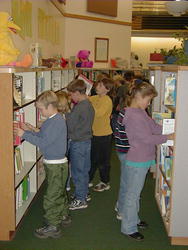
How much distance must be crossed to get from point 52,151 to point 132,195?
0.90 m

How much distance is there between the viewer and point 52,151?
3.29 meters

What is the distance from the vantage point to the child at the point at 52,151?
3.24 metres

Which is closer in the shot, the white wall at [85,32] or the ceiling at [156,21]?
the white wall at [85,32]

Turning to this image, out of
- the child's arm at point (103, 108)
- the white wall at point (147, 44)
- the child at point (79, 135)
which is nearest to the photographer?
the child at point (79, 135)

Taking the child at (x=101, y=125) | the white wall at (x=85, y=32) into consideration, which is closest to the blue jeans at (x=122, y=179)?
the child at (x=101, y=125)

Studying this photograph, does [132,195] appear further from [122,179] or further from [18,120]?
[18,120]

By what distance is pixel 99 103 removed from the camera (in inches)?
177

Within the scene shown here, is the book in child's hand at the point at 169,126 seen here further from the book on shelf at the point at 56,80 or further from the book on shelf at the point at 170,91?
the book on shelf at the point at 56,80

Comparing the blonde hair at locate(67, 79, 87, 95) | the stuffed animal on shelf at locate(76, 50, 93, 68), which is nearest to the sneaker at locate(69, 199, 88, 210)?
the blonde hair at locate(67, 79, 87, 95)

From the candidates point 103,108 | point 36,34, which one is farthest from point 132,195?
point 36,34

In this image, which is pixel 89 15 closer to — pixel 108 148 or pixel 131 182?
pixel 108 148

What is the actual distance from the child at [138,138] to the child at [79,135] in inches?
30.2

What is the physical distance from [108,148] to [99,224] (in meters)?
1.20

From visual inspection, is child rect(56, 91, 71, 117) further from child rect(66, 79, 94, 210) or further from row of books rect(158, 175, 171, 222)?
row of books rect(158, 175, 171, 222)
